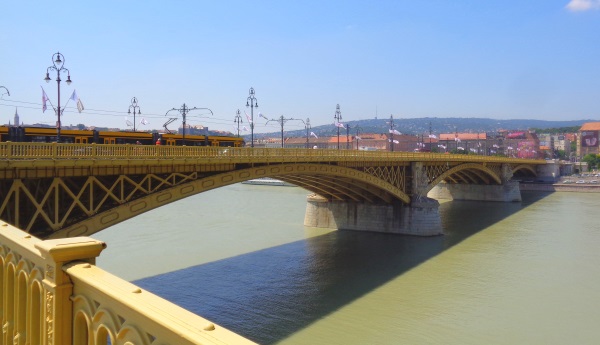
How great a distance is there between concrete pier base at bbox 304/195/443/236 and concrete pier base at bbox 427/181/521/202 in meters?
26.3

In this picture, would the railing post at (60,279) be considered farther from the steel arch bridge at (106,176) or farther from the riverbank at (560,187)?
the riverbank at (560,187)

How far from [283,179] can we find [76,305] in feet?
83.9

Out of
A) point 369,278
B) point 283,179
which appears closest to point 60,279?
point 369,278

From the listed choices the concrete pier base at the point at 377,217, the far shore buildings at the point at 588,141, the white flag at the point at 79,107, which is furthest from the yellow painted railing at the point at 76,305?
the far shore buildings at the point at 588,141

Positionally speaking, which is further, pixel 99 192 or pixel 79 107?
pixel 79 107

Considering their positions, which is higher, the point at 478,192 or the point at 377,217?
the point at 377,217

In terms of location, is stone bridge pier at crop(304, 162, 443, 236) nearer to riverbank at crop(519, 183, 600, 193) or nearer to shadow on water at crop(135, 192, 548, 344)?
shadow on water at crop(135, 192, 548, 344)

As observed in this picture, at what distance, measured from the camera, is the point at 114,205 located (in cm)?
1442

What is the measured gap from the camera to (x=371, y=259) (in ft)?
87.8

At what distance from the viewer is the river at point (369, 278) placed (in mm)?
16016

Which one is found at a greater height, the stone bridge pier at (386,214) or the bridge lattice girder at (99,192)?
the bridge lattice girder at (99,192)

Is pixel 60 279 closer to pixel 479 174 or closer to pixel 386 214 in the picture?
pixel 386 214

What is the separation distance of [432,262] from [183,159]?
1525 cm

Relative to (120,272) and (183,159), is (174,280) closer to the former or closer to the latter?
(120,272)
